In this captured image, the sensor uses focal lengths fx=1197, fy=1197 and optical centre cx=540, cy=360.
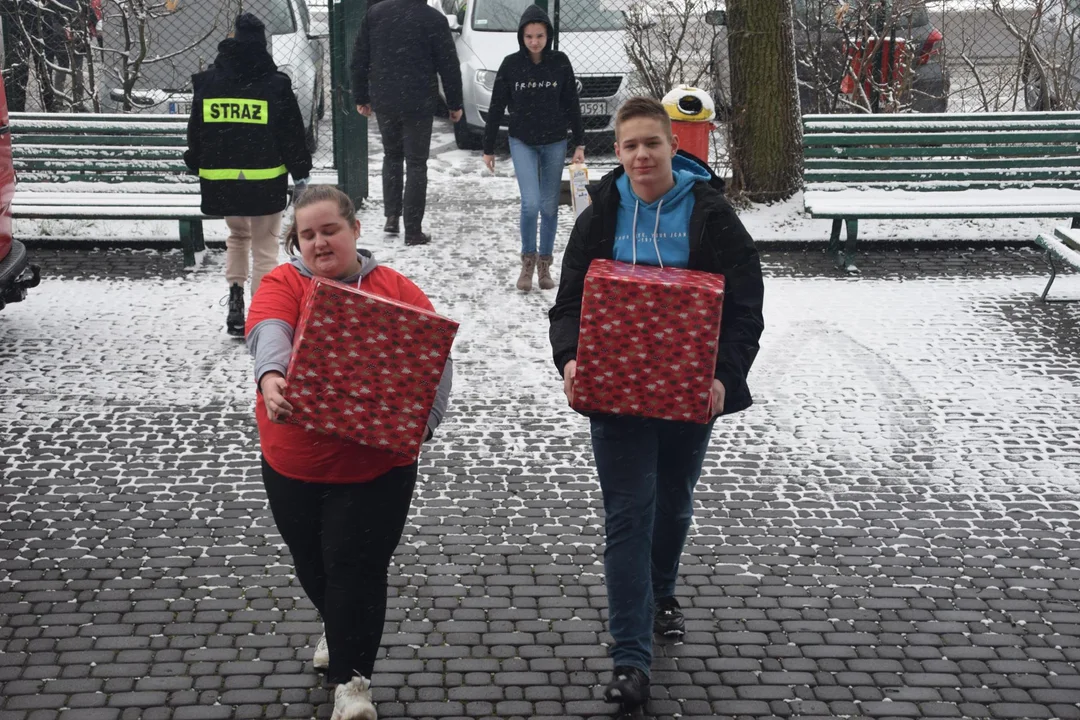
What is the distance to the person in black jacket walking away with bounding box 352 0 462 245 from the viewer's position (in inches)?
367

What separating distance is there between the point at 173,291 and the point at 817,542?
512 centimetres

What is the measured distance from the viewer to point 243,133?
23.0 ft

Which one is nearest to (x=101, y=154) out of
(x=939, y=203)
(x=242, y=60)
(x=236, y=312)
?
(x=236, y=312)

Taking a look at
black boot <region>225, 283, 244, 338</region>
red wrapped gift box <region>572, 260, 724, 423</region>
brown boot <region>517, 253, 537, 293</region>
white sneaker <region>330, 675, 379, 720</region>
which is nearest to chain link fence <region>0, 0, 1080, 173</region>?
brown boot <region>517, 253, 537, 293</region>

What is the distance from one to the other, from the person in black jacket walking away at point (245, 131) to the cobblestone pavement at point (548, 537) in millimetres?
909

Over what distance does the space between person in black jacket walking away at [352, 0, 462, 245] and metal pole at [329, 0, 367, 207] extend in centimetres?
61

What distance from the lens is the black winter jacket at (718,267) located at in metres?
3.75

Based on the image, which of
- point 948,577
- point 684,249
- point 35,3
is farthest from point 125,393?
point 35,3

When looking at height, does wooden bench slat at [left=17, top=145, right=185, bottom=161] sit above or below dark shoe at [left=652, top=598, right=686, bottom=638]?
above

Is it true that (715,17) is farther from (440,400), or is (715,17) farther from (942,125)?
(440,400)

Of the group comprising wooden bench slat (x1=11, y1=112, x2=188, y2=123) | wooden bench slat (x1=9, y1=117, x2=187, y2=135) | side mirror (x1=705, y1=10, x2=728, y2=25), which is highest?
side mirror (x1=705, y1=10, x2=728, y2=25)

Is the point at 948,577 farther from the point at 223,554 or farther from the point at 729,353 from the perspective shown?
the point at 223,554

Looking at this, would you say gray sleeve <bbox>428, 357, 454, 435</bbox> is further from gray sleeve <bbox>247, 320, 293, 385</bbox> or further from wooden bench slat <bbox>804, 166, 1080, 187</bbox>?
wooden bench slat <bbox>804, 166, 1080, 187</bbox>

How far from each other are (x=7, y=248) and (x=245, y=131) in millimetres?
1575
